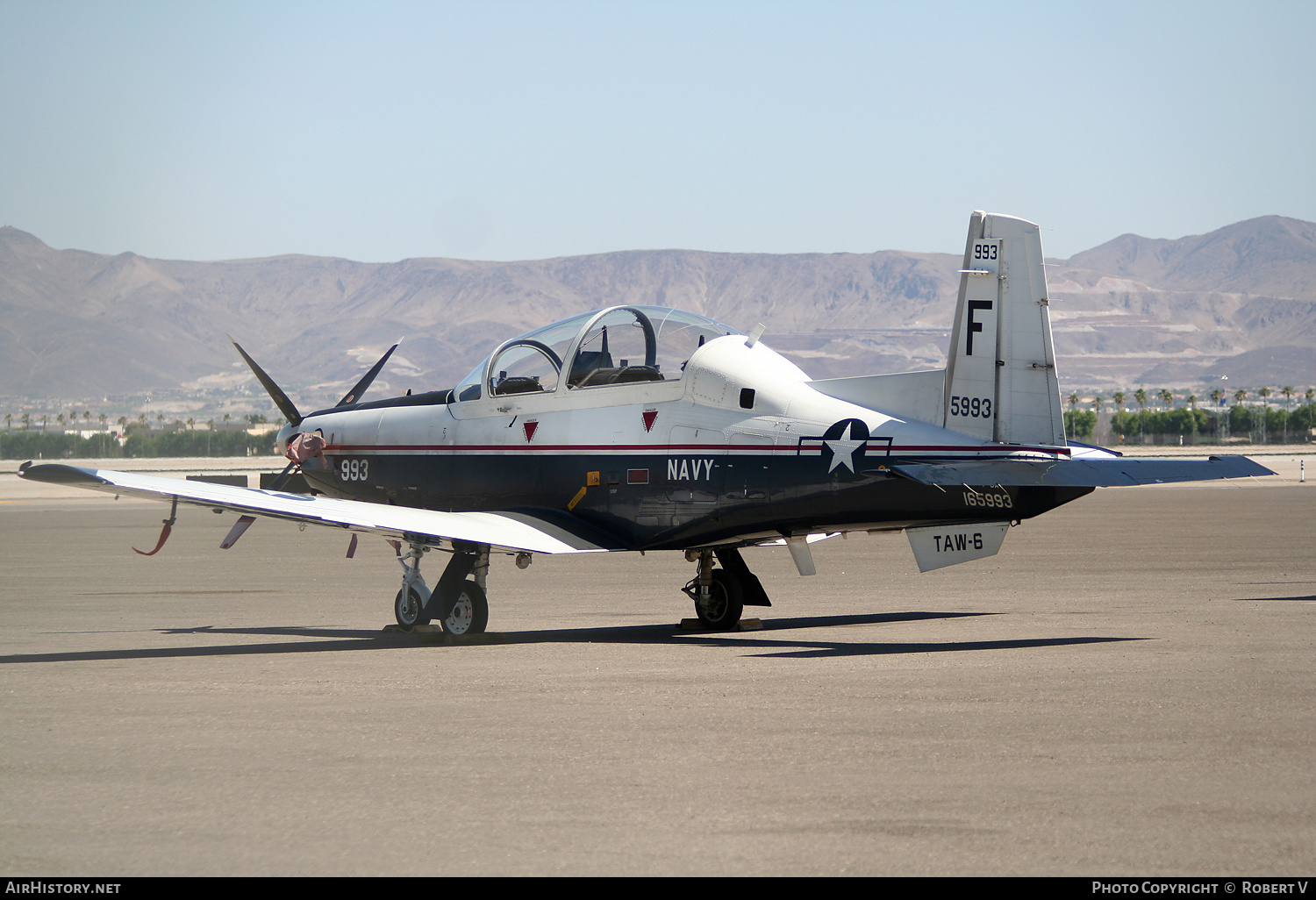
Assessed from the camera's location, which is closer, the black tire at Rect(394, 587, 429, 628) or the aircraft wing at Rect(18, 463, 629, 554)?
the aircraft wing at Rect(18, 463, 629, 554)

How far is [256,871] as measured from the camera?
18.6 ft

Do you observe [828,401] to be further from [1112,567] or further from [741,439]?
[1112,567]

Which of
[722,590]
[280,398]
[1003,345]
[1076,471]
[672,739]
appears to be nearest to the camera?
[672,739]

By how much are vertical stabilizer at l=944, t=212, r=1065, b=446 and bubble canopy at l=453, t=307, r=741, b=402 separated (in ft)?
9.16

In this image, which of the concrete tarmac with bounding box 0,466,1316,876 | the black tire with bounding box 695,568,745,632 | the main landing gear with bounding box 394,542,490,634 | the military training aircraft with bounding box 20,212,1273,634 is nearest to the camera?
the concrete tarmac with bounding box 0,466,1316,876

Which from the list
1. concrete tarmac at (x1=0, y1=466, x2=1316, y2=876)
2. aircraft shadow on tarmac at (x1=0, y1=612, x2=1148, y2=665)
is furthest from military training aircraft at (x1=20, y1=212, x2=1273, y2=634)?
concrete tarmac at (x1=0, y1=466, x2=1316, y2=876)

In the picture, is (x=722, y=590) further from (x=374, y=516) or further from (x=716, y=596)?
(x=374, y=516)

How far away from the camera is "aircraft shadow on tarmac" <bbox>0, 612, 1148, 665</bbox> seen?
12.7 meters

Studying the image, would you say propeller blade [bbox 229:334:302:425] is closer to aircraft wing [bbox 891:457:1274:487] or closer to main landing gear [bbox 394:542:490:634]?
main landing gear [bbox 394:542:490:634]

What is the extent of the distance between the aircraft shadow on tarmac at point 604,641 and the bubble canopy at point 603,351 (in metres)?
2.67

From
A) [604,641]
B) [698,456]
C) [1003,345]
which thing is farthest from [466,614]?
[1003,345]

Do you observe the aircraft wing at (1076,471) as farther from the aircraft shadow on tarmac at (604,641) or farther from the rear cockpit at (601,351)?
the rear cockpit at (601,351)

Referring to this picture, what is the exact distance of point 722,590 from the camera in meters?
15.2

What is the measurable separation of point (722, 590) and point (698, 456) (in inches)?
76.1
